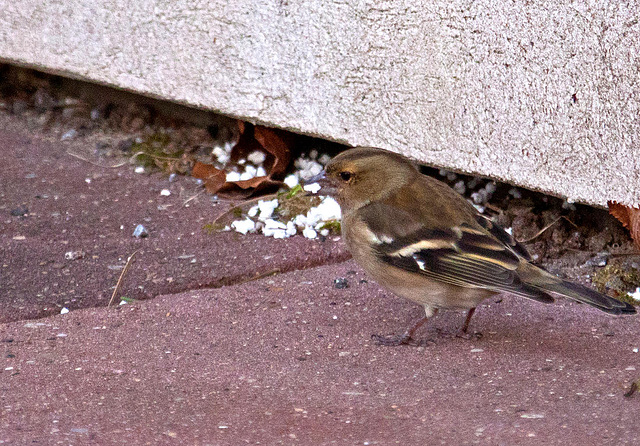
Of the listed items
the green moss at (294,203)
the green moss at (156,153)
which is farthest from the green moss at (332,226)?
the green moss at (156,153)

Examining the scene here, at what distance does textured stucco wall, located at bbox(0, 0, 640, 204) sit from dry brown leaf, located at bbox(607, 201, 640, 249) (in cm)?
4

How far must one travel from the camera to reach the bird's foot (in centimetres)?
371

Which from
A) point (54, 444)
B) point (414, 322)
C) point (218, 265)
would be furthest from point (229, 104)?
point (54, 444)

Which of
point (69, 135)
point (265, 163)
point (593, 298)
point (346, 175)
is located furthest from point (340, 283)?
point (69, 135)

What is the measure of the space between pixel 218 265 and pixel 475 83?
1.49 meters

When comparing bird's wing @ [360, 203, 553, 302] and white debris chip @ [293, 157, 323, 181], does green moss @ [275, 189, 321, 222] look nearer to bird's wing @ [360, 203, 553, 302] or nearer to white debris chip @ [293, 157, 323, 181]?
white debris chip @ [293, 157, 323, 181]

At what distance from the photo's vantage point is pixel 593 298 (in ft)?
11.1

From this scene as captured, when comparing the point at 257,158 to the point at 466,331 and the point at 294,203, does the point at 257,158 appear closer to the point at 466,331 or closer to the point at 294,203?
the point at 294,203

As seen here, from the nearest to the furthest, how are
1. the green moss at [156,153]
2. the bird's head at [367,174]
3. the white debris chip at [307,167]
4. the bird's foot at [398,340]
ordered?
the bird's foot at [398,340] < the bird's head at [367,174] < the white debris chip at [307,167] < the green moss at [156,153]

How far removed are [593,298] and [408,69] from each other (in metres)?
1.65

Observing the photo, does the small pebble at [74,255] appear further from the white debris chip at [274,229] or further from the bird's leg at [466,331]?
the bird's leg at [466,331]

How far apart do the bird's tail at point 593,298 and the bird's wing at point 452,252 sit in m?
0.10

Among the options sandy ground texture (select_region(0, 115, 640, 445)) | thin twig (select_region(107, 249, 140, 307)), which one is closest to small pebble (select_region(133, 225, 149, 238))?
sandy ground texture (select_region(0, 115, 640, 445))

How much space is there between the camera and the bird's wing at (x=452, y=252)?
3.58 meters
